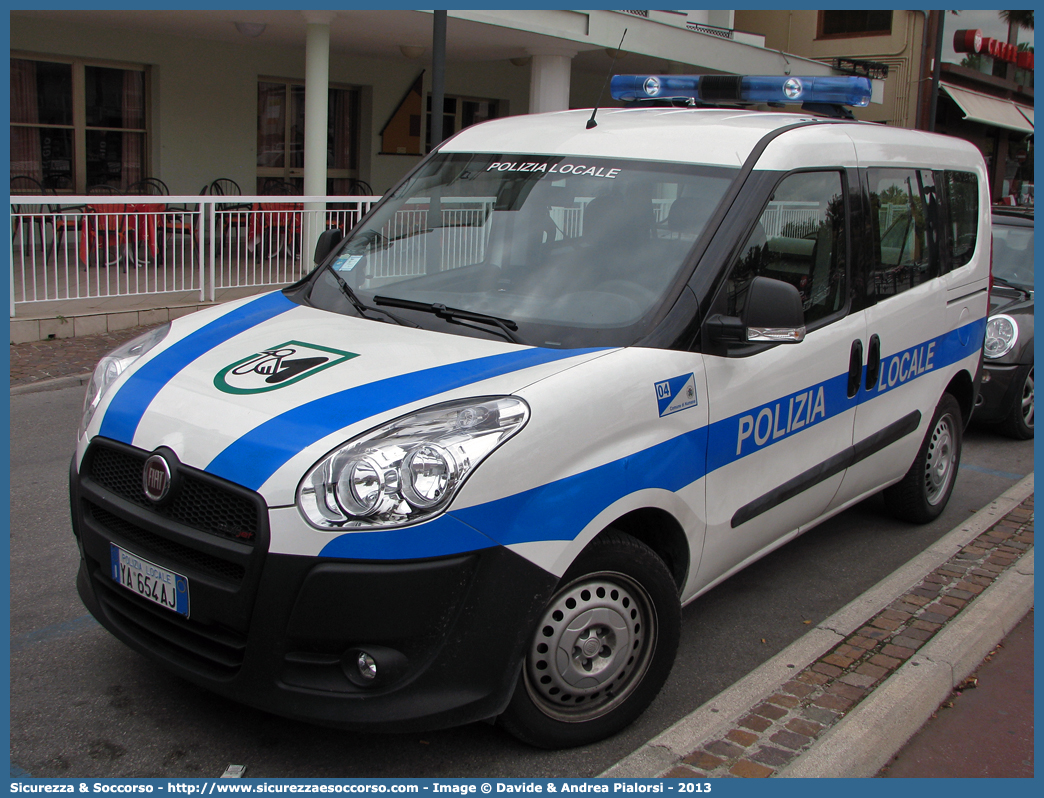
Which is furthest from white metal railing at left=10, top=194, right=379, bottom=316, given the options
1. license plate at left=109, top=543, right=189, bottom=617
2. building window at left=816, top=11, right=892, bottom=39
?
building window at left=816, top=11, right=892, bottom=39

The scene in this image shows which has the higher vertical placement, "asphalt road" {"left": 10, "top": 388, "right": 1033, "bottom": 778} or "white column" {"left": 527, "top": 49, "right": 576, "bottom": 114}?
"white column" {"left": 527, "top": 49, "right": 576, "bottom": 114}

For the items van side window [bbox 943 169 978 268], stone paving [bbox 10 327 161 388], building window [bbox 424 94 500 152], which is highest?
building window [bbox 424 94 500 152]

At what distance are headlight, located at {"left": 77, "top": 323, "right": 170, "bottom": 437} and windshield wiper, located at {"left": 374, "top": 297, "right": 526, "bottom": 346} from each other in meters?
0.86

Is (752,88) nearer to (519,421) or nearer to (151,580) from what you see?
(519,421)

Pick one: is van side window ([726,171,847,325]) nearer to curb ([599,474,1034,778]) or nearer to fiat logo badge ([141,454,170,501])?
curb ([599,474,1034,778])

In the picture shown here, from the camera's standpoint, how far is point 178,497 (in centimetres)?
284

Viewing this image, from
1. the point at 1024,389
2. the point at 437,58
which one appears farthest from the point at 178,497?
the point at 437,58

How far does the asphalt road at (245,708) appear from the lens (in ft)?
10.1

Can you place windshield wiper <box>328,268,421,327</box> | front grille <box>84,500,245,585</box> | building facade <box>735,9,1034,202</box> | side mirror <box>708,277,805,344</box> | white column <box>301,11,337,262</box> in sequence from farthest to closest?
building facade <box>735,9,1034,202</box> < white column <box>301,11,337,262</box> < windshield wiper <box>328,268,421,327</box> < side mirror <box>708,277,805,344</box> < front grille <box>84,500,245,585</box>

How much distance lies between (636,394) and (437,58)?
728cm

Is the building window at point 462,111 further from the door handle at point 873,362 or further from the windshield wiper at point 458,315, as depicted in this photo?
the windshield wiper at point 458,315

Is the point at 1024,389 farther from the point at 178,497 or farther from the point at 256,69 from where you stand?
the point at 256,69

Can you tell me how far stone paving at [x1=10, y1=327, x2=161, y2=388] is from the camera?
323 inches

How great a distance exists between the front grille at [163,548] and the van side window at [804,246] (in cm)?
192
